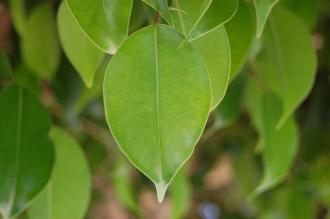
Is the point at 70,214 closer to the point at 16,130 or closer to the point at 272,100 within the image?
the point at 16,130

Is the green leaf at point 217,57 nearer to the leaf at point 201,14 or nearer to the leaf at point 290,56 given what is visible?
the leaf at point 201,14

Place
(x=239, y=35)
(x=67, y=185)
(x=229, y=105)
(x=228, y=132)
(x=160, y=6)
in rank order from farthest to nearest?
(x=228, y=132) < (x=229, y=105) < (x=67, y=185) < (x=239, y=35) < (x=160, y=6)

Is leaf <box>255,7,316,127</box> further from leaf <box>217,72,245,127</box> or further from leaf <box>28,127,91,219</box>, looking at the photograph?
leaf <box>28,127,91,219</box>

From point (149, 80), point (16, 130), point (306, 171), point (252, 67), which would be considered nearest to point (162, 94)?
point (149, 80)

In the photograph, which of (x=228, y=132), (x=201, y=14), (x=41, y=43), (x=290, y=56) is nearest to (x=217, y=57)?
(x=201, y=14)

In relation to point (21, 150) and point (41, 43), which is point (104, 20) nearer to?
point (21, 150)

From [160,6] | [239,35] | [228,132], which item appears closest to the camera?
[160,6]

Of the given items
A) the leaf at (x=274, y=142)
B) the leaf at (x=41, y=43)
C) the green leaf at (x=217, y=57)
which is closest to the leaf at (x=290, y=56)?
the leaf at (x=274, y=142)
